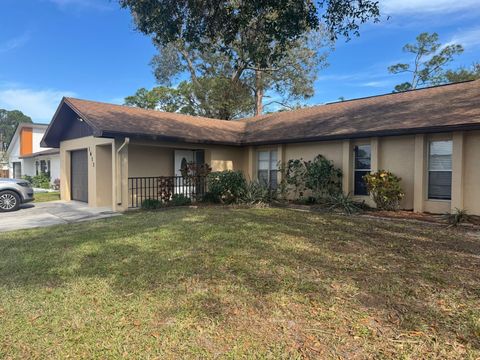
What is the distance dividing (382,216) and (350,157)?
A: 8.89 feet

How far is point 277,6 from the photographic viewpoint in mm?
7426

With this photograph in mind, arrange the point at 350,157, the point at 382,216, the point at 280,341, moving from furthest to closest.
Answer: the point at 350,157
the point at 382,216
the point at 280,341

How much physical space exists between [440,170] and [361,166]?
7.94 ft

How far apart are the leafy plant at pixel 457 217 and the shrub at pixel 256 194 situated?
582cm

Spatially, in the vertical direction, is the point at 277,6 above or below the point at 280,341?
above

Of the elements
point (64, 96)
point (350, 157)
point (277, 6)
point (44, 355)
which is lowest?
point (44, 355)

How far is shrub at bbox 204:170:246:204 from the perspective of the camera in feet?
39.8

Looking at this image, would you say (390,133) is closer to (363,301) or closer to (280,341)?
(363,301)

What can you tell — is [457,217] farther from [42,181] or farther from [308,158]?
[42,181]

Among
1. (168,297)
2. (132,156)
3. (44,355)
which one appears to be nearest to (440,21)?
(132,156)

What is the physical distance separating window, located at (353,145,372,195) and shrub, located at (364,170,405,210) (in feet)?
3.07

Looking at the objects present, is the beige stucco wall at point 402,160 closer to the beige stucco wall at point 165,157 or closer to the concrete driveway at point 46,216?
the beige stucco wall at point 165,157

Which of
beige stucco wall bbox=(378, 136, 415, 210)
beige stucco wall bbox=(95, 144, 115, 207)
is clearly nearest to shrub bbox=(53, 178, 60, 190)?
beige stucco wall bbox=(95, 144, 115, 207)

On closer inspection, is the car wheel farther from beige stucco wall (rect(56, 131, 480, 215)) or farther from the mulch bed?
the mulch bed
